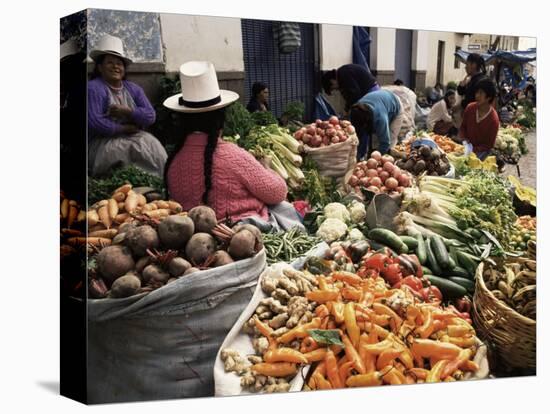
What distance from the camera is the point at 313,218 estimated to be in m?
6.92

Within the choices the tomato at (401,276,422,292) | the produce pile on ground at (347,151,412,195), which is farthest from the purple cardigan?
the tomato at (401,276,422,292)

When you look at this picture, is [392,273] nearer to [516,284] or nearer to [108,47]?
[516,284]

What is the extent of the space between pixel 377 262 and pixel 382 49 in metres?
1.72

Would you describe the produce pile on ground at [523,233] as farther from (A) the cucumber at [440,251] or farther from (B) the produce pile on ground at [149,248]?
(B) the produce pile on ground at [149,248]

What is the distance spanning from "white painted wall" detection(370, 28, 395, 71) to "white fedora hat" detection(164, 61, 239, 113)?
1.47 meters

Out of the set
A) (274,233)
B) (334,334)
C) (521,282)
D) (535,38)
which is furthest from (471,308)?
(535,38)

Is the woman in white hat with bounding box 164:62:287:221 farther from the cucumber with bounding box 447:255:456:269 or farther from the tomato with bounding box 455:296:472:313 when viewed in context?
the tomato with bounding box 455:296:472:313

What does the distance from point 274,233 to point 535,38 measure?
3.13m

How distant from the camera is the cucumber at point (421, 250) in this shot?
7191 mm

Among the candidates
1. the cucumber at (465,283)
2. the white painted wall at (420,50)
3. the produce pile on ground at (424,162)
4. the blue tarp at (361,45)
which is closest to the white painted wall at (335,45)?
the blue tarp at (361,45)

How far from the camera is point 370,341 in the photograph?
6719mm

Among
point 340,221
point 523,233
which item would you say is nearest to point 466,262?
point 523,233

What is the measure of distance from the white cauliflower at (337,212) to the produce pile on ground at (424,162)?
705 mm

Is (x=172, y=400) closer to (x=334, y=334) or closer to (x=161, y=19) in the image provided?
(x=334, y=334)
